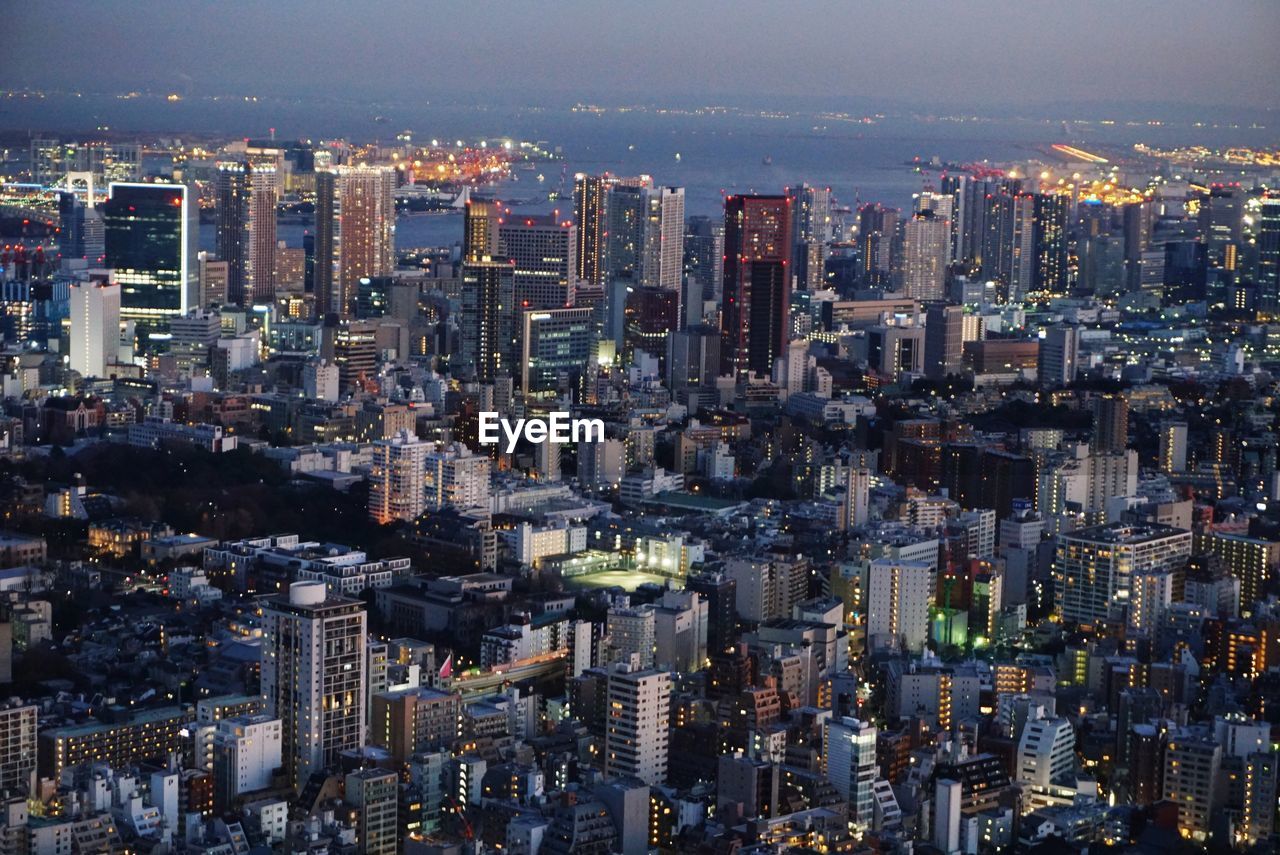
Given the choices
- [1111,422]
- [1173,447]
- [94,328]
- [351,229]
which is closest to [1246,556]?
[1173,447]

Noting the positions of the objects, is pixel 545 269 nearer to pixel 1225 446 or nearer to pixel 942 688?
pixel 1225 446

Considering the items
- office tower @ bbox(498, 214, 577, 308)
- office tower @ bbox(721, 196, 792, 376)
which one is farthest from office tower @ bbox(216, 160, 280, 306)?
office tower @ bbox(721, 196, 792, 376)

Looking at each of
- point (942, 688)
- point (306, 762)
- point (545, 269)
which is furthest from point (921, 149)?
point (306, 762)

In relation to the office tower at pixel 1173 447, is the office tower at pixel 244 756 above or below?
below

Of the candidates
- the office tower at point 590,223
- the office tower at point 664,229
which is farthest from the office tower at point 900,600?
the office tower at point 664,229

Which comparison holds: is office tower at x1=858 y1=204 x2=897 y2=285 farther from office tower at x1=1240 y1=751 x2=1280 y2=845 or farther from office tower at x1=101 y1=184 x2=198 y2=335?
office tower at x1=1240 y1=751 x2=1280 y2=845

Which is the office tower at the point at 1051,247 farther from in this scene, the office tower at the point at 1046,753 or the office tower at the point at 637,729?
the office tower at the point at 637,729
